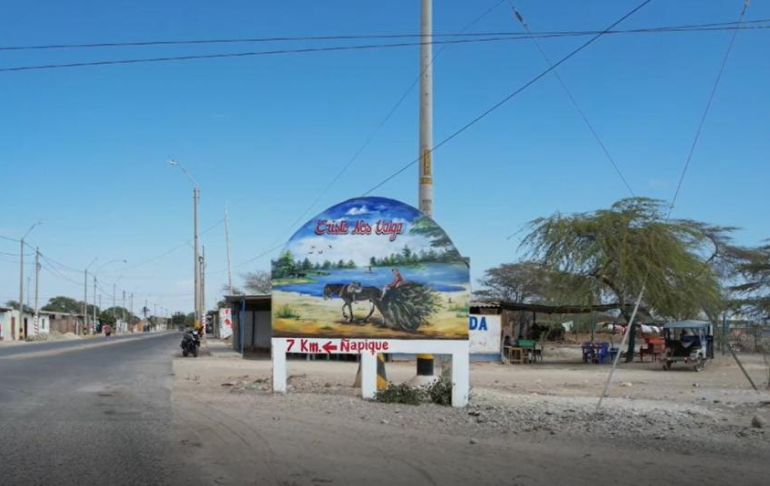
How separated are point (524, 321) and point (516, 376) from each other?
2820 cm

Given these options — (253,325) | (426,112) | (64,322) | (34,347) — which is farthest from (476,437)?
(64,322)

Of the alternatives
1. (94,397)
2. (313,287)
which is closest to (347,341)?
(313,287)

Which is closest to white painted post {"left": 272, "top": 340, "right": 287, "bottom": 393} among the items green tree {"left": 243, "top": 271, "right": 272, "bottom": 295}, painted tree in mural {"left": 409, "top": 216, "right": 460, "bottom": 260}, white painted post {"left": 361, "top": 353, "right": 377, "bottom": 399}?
white painted post {"left": 361, "top": 353, "right": 377, "bottom": 399}

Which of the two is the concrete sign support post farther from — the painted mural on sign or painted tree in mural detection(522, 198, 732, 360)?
painted tree in mural detection(522, 198, 732, 360)

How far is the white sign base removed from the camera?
1434 cm

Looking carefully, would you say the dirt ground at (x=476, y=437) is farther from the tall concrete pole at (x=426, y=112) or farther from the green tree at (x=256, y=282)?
the green tree at (x=256, y=282)

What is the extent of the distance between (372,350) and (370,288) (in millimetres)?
1225

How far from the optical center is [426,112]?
53.7 feet

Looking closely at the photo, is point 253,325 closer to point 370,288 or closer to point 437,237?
point 370,288

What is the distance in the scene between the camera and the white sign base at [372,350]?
1434cm

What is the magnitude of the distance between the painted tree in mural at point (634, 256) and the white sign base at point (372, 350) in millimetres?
19600

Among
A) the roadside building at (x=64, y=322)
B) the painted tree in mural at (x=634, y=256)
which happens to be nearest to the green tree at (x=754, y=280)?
the painted tree in mural at (x=634, y=256)

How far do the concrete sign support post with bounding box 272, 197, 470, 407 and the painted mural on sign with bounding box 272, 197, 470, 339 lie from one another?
20mm

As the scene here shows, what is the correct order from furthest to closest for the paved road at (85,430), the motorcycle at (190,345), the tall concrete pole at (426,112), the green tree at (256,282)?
the green tree at (256,282) < the motorcycle at (190,345) < the tall concrete pole at (426,112) < the paved road at (85,430)
